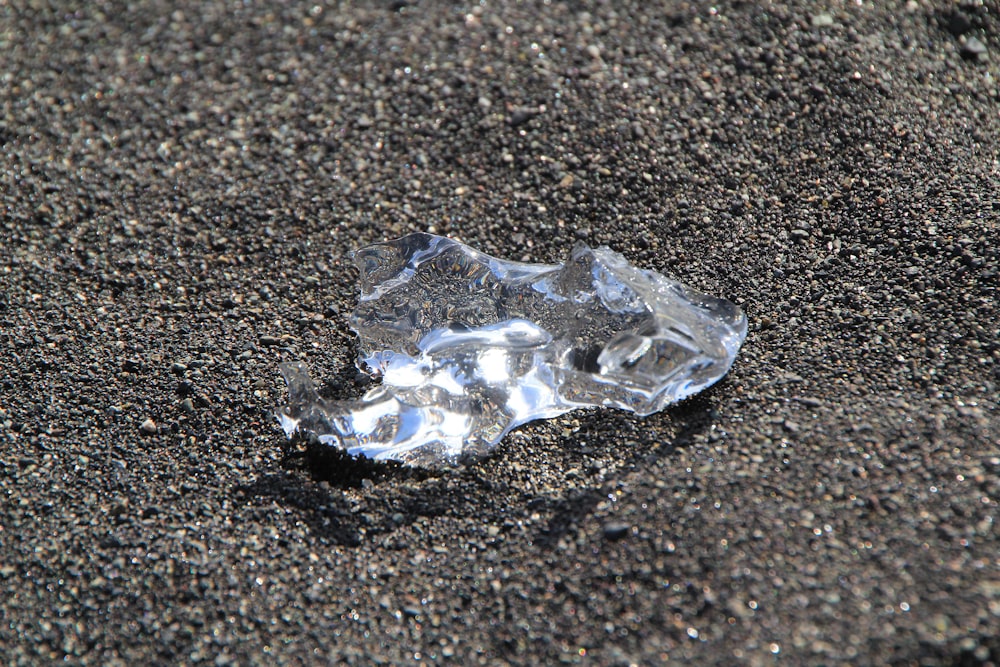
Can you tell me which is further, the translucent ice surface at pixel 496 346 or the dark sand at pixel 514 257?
the translucent ice surface at pixel 496 346

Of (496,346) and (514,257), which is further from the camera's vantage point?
(514,257)

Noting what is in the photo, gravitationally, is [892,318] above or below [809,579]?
above

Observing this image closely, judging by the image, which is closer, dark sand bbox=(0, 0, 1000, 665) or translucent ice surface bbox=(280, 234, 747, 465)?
dark sand bbox=(0, 0, 1000, 665)

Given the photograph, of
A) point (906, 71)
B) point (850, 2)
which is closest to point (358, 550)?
point (906, 71)

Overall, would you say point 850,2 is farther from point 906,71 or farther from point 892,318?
point 892,318
